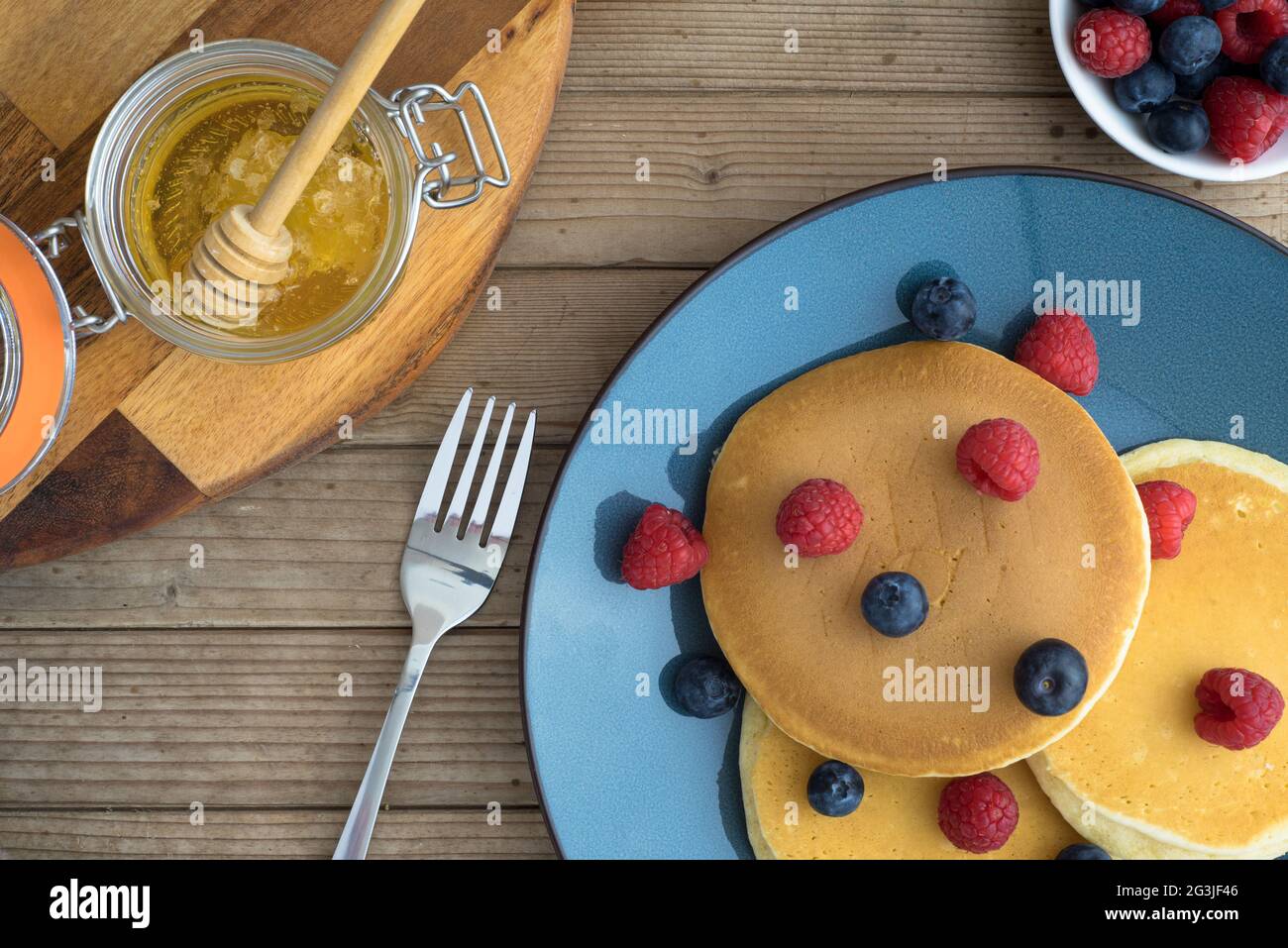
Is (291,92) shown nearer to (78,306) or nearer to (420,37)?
(420,37)

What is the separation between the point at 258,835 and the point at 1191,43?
157 cm

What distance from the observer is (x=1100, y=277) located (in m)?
1.35

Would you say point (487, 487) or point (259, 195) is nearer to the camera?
point (259, 195)

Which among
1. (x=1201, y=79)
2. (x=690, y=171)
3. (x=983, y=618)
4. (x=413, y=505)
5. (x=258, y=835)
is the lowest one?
(x=258, y=835)

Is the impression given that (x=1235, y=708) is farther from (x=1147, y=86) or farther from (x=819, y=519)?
(x=1147, y=86)

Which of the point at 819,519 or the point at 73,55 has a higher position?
the point at 73,55

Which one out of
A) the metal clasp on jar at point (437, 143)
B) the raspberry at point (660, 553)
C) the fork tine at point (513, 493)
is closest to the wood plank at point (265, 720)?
the fork tine at point (513, 493)

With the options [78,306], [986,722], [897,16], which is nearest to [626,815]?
[986,722]

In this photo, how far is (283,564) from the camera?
143 centimetres

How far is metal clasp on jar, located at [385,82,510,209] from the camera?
1.13 meters

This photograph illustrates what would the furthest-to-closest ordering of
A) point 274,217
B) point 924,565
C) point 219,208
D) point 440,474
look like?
point 440,474 → point 924,565 → point 219,208 → point 274,217

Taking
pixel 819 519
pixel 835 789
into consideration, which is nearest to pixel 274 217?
pixel 819 519

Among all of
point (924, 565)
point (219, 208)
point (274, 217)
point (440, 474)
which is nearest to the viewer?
point (274, 217)

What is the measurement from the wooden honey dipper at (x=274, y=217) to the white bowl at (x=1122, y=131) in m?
0.83
